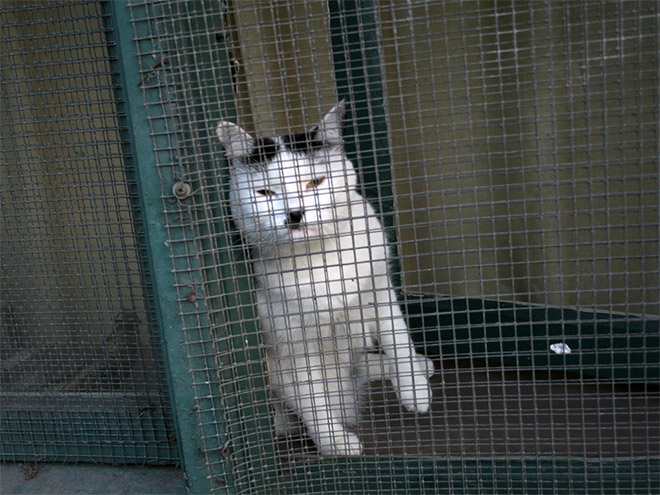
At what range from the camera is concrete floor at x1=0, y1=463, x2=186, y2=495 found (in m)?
1.65

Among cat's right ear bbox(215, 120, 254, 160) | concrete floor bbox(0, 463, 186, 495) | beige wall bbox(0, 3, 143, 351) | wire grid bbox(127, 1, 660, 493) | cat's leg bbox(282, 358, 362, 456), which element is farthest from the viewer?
beige wall bbox(0, 3, 143, 351)

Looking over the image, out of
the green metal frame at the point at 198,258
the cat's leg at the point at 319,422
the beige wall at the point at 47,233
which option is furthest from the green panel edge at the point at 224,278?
the beige wall at the point at 47,233

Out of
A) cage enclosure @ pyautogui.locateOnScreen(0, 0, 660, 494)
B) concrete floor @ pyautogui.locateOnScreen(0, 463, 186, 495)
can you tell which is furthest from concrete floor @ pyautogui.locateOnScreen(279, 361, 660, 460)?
concrete floor @ pyautogui.locateOnScreen(0, 463, 186, 495)

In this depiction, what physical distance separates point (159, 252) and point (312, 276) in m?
0.36

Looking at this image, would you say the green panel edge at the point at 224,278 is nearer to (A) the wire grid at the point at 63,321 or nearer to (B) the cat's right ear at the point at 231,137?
(B) the cat's right ear at the point at 231,137

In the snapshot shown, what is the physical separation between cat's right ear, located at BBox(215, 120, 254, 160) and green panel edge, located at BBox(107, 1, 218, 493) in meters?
0.16

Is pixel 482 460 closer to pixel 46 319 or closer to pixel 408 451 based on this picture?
pixel 408 451

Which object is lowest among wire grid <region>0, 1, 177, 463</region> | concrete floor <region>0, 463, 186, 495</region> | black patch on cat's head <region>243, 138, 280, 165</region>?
concrete floor <region>0, 463, 186, 495</region>

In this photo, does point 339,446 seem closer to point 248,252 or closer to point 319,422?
point 319,422

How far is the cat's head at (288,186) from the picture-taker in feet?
4.22

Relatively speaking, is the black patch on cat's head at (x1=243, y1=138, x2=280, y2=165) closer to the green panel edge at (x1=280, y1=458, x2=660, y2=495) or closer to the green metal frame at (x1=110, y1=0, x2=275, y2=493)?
the green metal frame at (x1=110, y1=0, x2=275, y2=493)

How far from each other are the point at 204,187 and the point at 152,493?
3.24 ft

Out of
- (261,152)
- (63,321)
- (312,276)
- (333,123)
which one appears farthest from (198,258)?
(63,321)

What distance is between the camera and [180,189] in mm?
1213
